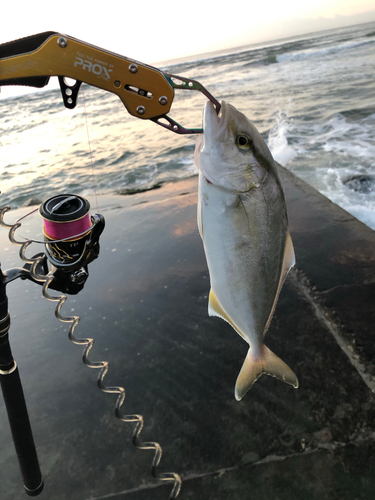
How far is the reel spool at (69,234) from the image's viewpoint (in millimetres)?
1772

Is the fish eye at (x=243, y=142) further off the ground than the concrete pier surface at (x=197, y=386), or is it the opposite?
the fish eye at (x=243, y=142)

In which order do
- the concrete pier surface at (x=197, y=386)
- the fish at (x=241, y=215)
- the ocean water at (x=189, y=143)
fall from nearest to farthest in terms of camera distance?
the fish at (x=241, y=215) < the concrete pier surface at (x=197, y=386) < the ocean water at (x=189, y=143)

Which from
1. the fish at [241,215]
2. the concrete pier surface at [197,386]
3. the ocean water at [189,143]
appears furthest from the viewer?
the ocean water at [189,143]

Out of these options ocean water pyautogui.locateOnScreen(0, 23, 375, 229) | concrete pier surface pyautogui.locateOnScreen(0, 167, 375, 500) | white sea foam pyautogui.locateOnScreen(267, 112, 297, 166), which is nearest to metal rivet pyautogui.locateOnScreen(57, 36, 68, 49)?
Answer: concrete pier surface pyautogui.locateOnScreen(0, 167, 375, 500)

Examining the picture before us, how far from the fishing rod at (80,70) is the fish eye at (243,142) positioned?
0.23 metres

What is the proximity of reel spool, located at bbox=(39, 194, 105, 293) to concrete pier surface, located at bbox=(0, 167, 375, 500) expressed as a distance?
867 millimetres

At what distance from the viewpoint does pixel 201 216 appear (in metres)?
1.30

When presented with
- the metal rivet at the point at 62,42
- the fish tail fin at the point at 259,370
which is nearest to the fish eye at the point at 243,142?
the metal rivet at the point at 62,42

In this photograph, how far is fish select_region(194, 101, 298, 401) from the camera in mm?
1196

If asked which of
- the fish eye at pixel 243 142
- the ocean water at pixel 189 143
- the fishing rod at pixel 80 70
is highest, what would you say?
the fishing rod at pixel 80 70

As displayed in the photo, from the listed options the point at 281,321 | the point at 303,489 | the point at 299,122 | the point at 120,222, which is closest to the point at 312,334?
the point at 281,321

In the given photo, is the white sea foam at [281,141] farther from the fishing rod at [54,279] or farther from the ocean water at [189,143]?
the fishing rod at [54,279]

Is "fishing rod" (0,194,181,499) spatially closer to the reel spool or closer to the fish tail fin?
the reel spool

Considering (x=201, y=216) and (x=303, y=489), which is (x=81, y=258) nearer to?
(x=201, y=216)
